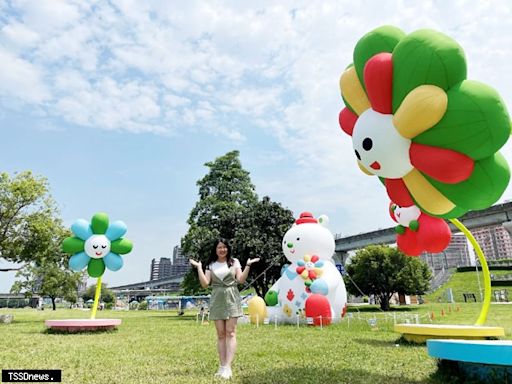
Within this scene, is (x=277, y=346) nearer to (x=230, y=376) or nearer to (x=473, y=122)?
(x=230, y=376)

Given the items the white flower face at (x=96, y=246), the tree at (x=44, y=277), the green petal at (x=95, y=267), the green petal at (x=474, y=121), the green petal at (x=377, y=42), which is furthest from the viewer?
the tree at (x=44, y=277)

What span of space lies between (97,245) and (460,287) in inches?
2009

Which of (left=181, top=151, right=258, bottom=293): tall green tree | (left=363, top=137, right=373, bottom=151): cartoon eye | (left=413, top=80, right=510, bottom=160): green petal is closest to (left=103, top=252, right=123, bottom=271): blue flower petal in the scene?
(left=181, top=151, right=258, bottom=293): tall green tree

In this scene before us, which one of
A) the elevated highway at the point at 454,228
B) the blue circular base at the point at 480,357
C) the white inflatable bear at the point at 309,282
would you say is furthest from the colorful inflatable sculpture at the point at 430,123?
the elevated highway at the point at 454,228

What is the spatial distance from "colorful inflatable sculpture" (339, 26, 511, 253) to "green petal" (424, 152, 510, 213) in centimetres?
1

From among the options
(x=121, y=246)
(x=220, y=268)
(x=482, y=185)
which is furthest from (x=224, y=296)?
(x=121, y=246)

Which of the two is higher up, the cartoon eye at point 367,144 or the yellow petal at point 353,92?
the yellow petal at point 353,92

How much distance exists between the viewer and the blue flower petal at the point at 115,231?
1477cm

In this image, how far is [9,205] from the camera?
1966 centimetres

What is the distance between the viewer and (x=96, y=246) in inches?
566

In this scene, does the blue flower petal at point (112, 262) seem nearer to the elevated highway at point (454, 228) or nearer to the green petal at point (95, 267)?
the green petal at point (95, 267)

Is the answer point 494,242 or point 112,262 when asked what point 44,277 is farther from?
point 494,242

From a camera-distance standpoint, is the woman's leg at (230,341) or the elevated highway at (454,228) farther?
the elevated highway at (454,228)

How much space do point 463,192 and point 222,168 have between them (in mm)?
25794
